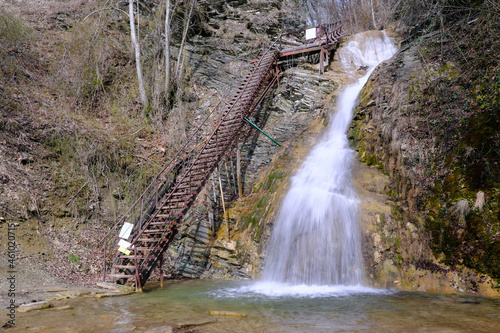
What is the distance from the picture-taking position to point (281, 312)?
5.61 meters

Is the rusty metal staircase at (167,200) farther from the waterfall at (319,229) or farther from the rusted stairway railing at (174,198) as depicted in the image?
the waterfall at (319,229)

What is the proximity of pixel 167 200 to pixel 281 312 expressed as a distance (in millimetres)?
5153

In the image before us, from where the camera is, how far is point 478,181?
23.0 feet

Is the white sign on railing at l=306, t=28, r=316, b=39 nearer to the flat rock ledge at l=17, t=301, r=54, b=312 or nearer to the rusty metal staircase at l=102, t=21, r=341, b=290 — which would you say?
the rusty metal staircase at l=102, t=21, r=341, b=290

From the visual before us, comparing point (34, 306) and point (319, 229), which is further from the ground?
point (319, 229)

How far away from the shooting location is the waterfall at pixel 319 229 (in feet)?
26.2

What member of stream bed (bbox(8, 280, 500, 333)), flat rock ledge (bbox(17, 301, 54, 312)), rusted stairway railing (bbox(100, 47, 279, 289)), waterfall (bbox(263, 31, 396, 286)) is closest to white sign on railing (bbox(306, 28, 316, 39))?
rusted stairway railing (bbox(100, 47, 279, 289))

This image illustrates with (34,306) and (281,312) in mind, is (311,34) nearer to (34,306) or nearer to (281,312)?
(281,312)

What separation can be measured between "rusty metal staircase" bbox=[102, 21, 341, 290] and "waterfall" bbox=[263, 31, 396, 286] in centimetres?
291

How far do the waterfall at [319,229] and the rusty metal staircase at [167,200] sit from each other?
2910 millimetres

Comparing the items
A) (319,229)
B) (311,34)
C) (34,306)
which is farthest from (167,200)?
(311,34)

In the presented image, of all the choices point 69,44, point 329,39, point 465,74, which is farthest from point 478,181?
point 69,44

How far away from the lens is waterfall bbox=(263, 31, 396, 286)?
7.99 m

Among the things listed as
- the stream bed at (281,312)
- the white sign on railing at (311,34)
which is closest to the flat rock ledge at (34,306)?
the stream bed at (281,312)
